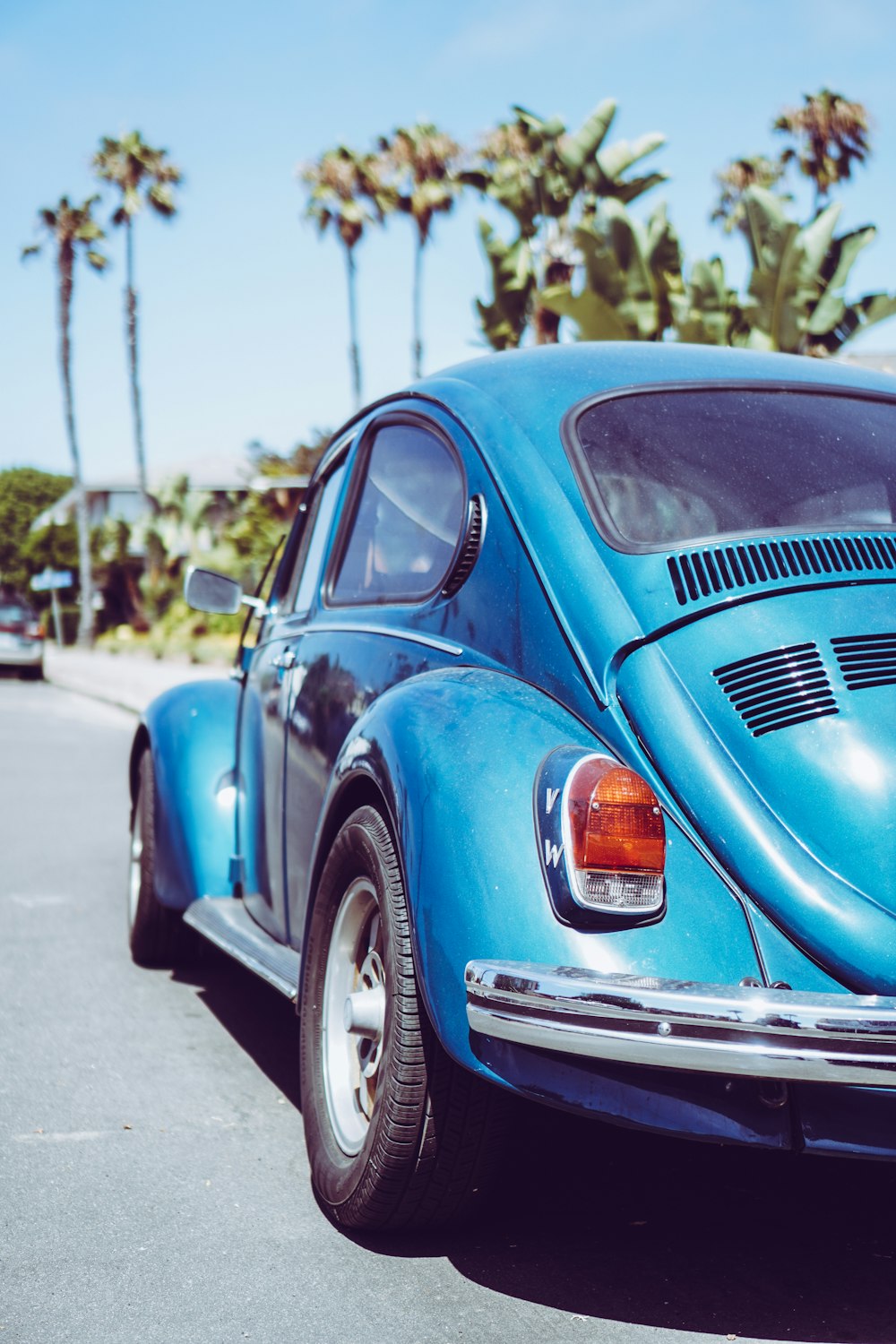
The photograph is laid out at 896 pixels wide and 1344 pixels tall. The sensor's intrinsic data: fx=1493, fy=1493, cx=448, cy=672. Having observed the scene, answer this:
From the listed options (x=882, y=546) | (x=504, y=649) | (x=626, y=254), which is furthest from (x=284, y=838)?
(x=626, y=254)

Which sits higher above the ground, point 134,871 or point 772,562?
point 772,562

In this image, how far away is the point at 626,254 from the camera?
49.3 ft

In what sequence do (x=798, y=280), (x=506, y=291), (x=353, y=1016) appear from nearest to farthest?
(x=353, y=1016) < (x=798, y=280) < (x=506, y=291)

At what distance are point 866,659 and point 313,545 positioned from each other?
230 cm

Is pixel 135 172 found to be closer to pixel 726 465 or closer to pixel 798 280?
pixel 798 280

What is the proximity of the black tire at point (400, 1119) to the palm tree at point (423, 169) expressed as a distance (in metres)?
32.5

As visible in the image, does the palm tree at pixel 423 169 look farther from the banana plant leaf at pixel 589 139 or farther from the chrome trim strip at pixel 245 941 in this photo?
the chrome trim strip at pixel 245 941

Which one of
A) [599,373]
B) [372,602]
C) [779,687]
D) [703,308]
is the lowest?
[779,687]

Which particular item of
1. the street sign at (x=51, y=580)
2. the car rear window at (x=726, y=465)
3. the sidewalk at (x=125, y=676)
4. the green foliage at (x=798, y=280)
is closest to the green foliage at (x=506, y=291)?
the green foliage at (x=798, y=280)

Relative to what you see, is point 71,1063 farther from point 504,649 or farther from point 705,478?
point 705,478

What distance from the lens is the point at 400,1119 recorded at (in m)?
2.77

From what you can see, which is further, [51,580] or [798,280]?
[51,580]

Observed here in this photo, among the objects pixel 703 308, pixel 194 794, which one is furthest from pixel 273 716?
pixel 703 308

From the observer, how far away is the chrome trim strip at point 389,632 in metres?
3.28
